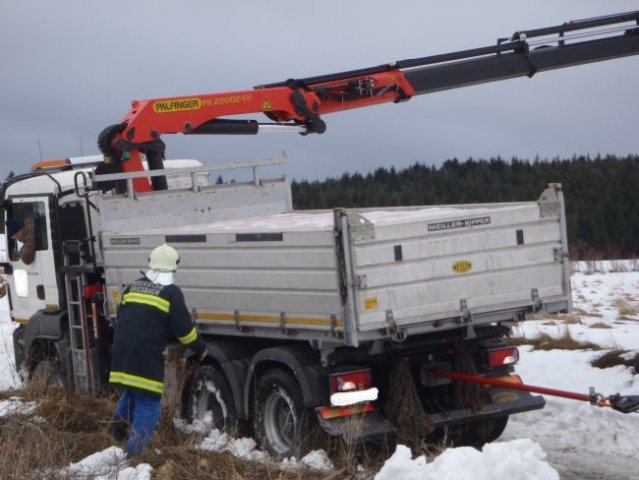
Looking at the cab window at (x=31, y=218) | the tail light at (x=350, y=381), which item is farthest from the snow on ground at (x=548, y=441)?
the cab window at (x=31, y=218)

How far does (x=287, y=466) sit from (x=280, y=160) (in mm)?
5377

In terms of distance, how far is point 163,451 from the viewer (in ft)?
25.9

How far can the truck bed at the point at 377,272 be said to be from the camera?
27.0 feet

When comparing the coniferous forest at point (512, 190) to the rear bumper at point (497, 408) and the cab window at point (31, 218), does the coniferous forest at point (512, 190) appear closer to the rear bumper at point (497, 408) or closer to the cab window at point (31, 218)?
the cab window at point (31, 218)

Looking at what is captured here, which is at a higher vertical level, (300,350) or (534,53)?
(534,53)

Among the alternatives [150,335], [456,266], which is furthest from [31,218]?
[456,266]

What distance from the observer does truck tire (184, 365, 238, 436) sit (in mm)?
9672

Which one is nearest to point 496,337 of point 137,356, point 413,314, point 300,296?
point 413,314

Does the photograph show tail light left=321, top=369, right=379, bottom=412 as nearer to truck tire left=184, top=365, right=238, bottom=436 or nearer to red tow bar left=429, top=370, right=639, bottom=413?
red tow bar left=429, top=370, right=639, bottom=413

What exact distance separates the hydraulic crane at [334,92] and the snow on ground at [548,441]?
3.14 metres

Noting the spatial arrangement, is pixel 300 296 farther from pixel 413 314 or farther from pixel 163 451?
pixel 163 451

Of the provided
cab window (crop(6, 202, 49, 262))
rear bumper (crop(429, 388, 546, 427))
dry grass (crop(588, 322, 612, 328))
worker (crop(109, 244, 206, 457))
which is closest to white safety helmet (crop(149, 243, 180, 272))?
worker (crop(109, 244, 206, 457))

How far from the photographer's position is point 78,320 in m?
11.9

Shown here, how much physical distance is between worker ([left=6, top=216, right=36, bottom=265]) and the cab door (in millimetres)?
20
